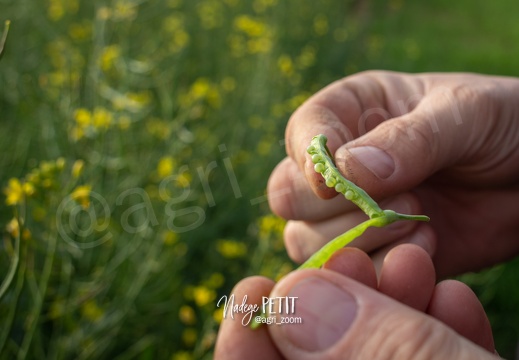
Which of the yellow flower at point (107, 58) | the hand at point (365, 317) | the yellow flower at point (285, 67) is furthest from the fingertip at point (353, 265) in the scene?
the yellow flower at point (285, 67)

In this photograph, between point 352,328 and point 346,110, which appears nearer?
point 352,328

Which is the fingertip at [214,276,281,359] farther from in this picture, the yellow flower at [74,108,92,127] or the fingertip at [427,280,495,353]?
the yellow flower at [74,108,92,127]

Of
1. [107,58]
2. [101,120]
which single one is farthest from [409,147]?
[107,58]

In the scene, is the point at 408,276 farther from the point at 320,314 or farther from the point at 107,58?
the point at 107,58

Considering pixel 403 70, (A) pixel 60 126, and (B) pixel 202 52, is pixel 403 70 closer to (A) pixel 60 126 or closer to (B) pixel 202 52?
(B) pixel 202 52

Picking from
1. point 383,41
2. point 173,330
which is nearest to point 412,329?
point 173,330

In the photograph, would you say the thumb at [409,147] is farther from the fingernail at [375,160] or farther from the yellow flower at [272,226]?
the yellow flower at [272,226]
